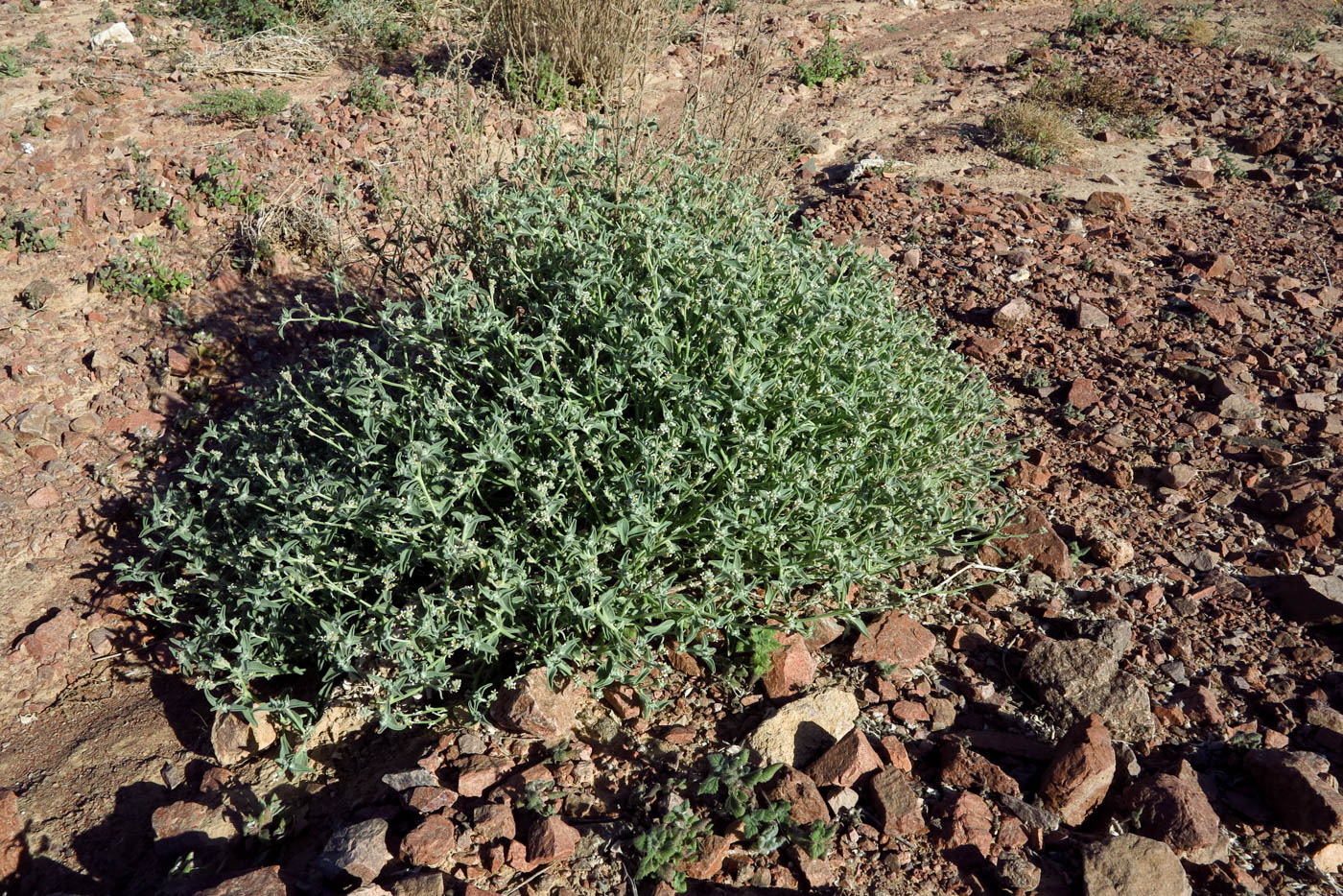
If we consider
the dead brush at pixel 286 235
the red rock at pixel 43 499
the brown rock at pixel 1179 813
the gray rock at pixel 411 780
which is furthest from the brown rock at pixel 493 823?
the dead brush at pixel 286 235

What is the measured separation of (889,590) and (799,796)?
101 centimetres

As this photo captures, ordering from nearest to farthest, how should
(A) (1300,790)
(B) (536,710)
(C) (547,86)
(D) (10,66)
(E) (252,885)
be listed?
(E) (252,885) → (A) (1300,790) → (B) (536,710) → (D) (10,66) → (C) (547,86)

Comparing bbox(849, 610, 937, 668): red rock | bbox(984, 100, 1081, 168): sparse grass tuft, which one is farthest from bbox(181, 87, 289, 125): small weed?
bbox(849, 610, 937, 668): red rock

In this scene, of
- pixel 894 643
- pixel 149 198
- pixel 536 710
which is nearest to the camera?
pixel 536 710

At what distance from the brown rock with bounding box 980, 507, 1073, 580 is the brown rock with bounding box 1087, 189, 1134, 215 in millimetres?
2971

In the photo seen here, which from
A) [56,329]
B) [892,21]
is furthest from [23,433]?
[892,21]

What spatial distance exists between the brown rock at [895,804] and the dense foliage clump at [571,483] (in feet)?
1.72

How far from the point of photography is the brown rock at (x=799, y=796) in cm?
224

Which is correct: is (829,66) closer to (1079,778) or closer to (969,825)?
(1079,778)

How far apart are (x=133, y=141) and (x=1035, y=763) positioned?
5854 millimetres

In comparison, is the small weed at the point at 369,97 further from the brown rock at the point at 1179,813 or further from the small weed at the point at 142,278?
the brown rock at the point at 1179,813

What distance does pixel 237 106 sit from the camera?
5.84 metres

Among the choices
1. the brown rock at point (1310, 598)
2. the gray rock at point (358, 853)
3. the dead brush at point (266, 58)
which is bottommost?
the brown rock at point (1310, 598)

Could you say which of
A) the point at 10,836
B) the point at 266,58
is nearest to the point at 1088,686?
the point at 10,836
